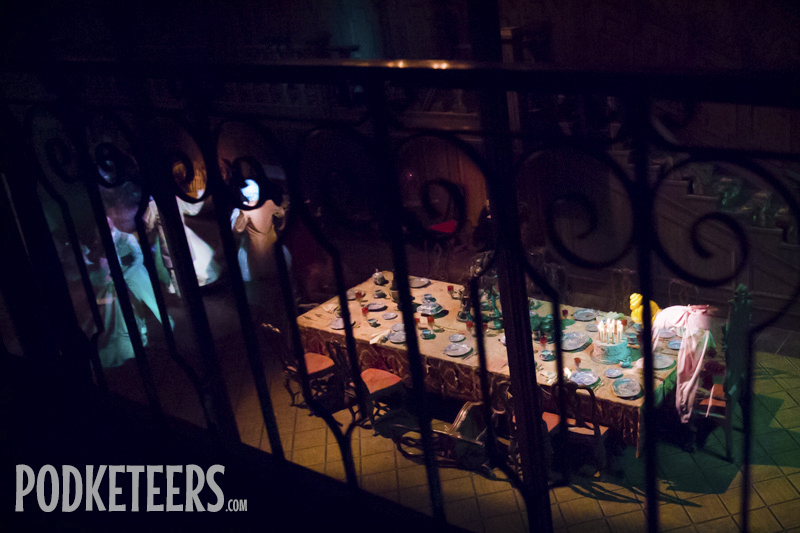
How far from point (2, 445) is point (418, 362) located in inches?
58.3

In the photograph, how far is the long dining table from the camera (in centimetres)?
582

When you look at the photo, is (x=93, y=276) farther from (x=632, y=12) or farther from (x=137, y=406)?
(x=632, y=12)

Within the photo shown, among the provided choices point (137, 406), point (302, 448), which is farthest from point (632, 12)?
point (137, 406)

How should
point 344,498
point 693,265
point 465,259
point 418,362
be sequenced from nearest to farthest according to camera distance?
point 418,362 < point 344,498 < point 693,265 < point 465,259

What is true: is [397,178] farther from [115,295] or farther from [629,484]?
[115,295]

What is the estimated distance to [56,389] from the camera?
2258mm

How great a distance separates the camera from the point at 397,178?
121cm

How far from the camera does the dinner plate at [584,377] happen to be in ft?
19.4

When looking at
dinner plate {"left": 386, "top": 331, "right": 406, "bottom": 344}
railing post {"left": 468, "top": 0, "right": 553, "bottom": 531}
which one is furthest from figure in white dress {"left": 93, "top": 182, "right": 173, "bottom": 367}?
railing post {"left": 468, "top": 0, "right": 553, "bottom": 531}

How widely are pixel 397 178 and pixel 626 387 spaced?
16.6ft

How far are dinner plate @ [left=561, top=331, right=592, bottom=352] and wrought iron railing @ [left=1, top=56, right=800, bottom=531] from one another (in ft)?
16.4

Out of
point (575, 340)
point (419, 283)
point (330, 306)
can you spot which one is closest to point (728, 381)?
point (575, 340)

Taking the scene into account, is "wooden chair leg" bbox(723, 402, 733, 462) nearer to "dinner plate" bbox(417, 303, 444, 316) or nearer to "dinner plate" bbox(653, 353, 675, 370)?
"dinner plate" bbox(653, 353, 675, 370)

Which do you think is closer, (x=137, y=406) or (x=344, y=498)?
(x=344, y=498)
